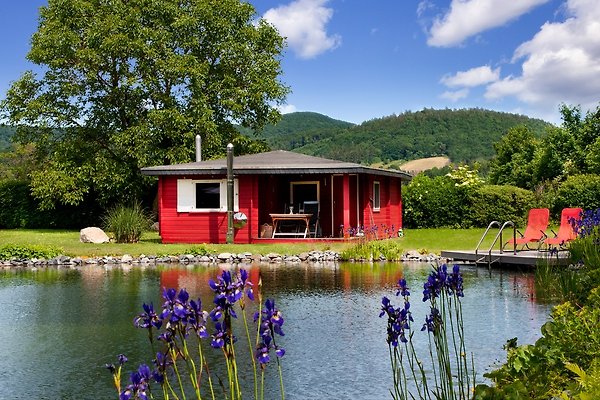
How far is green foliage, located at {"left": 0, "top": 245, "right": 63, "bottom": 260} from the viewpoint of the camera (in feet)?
53.5

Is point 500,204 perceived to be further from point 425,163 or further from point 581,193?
point 425,163

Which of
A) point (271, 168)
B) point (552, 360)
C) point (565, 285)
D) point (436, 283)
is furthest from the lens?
point (271, 168)

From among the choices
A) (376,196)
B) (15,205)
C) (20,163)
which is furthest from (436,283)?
(20,163)

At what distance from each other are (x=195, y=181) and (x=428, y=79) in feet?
75.7

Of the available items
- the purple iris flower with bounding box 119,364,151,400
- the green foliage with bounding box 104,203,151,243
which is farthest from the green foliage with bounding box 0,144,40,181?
the purple iris flower with bounding box 119,364,151,400

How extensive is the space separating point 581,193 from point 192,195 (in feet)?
39.7

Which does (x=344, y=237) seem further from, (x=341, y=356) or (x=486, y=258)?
(x=341, y=356)

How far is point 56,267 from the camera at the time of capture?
15.4 m

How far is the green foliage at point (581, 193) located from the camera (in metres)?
22.9

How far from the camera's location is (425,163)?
5812 cm

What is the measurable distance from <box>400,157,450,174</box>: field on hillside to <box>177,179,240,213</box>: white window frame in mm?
37896

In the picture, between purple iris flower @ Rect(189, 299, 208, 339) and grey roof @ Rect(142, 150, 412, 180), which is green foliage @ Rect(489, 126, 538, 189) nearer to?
grey roof @ Rect(142, 150, 412, 180)

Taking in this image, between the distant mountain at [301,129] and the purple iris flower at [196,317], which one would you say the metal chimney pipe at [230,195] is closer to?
the purple iris flower at [196,317]

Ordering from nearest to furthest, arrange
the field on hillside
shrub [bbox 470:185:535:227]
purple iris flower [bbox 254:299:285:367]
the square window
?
1. purple iris flower [bbox 254:299:285:367]
2. the square window
3. shrub [bbox 470:185:535:227]
4. the field on hillside
